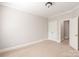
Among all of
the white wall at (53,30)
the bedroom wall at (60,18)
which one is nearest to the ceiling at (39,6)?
the bedroom wall at (60,18)

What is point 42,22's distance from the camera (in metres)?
5.97

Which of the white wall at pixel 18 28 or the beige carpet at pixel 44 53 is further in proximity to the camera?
the white wall at pixel 18 28

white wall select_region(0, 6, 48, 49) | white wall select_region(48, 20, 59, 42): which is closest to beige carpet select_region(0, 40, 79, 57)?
white wall select_region(0, 6, 48, 49)

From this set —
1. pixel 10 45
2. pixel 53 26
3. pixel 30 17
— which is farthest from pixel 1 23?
pixel 53 26

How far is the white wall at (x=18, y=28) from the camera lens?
3.41 metres

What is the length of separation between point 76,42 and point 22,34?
2722 millimetres

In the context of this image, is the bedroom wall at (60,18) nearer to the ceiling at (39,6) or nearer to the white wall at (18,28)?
the ceiling at (39,6)

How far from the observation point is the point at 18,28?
13.2 feet

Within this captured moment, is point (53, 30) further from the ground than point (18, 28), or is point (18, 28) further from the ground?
point (18, 28)

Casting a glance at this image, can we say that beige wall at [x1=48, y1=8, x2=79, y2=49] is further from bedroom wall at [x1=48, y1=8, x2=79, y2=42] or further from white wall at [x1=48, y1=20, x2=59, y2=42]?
white wall at [x1=48, y1=20, x2=59, y2=42]

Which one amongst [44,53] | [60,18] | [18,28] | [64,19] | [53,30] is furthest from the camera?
[53,30]

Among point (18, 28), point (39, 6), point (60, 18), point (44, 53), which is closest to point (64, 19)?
point (60, 18)

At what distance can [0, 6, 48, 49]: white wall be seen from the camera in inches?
134

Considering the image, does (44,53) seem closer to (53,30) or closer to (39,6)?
(39,6)
